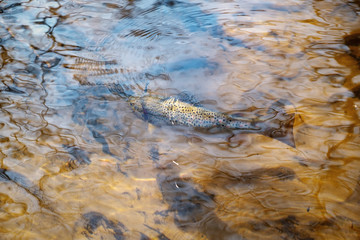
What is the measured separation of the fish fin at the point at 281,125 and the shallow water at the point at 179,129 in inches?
3.6

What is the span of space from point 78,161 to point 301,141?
293cm

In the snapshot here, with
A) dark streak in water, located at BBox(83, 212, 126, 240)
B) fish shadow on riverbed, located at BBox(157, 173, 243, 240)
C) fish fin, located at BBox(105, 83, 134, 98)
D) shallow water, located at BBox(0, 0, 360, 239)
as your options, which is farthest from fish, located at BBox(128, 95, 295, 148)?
dark streak in water, located at BBox(83, 212, 126, 240)

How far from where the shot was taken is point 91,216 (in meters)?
2.69

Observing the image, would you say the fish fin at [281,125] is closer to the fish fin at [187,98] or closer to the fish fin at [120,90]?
the fish fin at [187,98]

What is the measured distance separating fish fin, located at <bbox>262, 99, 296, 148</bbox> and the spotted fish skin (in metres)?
0.18

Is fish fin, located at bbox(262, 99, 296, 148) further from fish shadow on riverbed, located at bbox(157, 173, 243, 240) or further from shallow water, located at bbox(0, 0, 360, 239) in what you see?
fish shadow on riverbed, located at bbox(157, 173, 243, 240)

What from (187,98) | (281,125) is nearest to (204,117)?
(187,98)

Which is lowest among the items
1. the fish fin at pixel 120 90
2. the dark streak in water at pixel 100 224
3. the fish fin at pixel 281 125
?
the dark streak in water at pixel 100 224

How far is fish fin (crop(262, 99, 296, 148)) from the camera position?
10.7 feet

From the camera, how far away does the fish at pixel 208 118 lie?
336 cm

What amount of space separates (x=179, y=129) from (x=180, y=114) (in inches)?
8.8

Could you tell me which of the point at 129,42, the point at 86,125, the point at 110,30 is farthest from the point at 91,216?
the point at 110,30

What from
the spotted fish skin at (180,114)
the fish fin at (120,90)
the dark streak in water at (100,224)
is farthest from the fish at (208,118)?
the dark streak in water at (100,224)

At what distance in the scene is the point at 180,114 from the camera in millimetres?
3562
